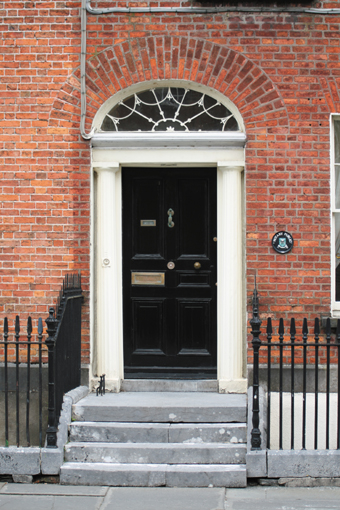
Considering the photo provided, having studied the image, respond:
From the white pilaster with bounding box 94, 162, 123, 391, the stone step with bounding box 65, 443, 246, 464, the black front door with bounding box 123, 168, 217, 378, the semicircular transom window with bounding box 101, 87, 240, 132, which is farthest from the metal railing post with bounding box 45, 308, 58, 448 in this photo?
the semicircular transom window with bounding box 101, 87, 240, 132

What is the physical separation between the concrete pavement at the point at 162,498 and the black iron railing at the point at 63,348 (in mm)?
465

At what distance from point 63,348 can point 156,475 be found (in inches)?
56.4

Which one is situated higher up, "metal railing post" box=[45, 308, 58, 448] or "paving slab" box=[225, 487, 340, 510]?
"metal railing post" box=[45, 308, 58, 448]

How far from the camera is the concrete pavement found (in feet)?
14.9

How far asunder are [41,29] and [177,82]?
5.03 ft

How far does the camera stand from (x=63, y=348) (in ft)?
18.2

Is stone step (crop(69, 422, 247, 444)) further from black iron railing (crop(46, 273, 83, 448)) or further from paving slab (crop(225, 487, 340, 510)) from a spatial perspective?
paving slab (crop(225, 487, 340, 510))

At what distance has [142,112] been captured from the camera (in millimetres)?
6402

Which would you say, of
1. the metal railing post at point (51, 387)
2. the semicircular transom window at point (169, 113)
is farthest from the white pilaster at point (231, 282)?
the metal railing post at point (51, 387)

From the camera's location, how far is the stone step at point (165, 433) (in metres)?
5.34

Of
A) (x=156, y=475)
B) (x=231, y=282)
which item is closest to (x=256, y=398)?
(x=156, y=475)

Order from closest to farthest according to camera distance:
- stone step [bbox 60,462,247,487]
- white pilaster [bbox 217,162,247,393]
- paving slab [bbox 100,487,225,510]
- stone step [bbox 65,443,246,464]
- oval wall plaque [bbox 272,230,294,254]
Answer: paving slab [bbox 100,487,225,510] < stone step [bbox 60,462,247,487] < stone step [bbox 65,443,246,464] < oval wall plaque [bbox 272,230,294,254] < white pilaster [bbox 217,162,247,393]

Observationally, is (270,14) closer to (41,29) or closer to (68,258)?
(41,29)

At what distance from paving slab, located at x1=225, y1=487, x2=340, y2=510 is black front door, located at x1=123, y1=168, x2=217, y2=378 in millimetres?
1811
